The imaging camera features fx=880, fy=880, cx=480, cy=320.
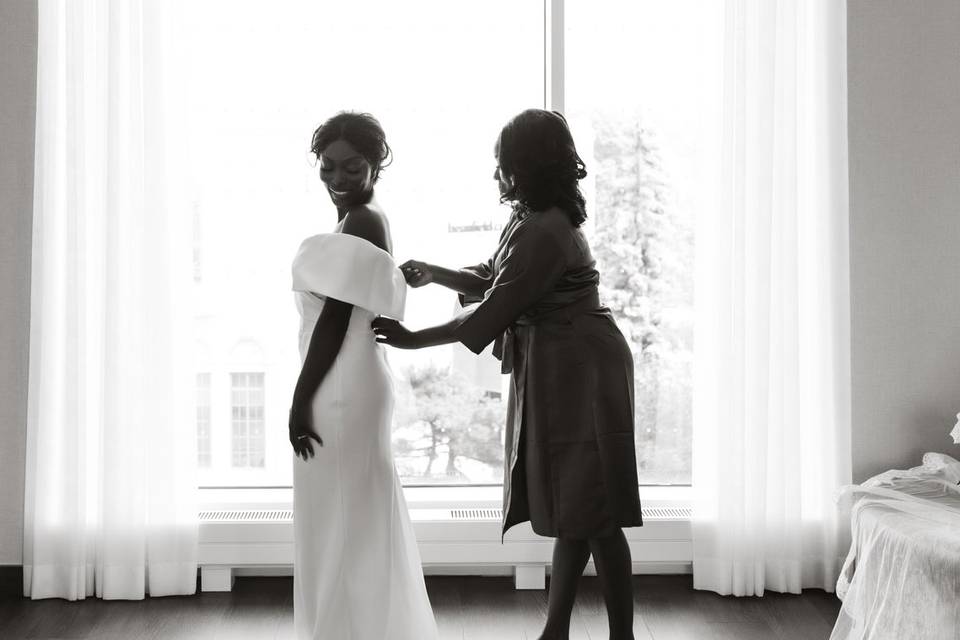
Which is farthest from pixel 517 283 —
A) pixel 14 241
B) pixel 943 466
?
pixel 14 241

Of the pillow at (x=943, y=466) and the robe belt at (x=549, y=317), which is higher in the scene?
the robe belt at (x=549, y=317)

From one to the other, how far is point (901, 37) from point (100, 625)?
318 centimetres

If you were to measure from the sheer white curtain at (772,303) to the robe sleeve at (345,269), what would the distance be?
1.35 metres

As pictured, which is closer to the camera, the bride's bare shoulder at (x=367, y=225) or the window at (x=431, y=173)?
the bride's bare shoulder at (x=367, y=225)

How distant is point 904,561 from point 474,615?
1251 millimetres

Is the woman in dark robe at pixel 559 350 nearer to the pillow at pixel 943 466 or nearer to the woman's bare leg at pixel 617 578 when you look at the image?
the woman's bare leg at pixel 617 578

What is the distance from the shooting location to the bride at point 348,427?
1991mm

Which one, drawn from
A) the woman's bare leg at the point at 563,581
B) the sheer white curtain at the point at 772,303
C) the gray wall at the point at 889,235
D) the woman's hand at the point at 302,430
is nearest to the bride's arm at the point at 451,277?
the woman's hand at the point at 302,430

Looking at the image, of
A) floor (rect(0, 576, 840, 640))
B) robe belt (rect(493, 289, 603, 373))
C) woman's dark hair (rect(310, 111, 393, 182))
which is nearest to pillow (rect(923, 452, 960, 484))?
floor (rect(0, 576, 840, 640))

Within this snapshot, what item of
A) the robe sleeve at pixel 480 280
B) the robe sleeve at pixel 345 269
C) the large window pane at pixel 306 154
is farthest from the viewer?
the large window pane at pixel 306 154

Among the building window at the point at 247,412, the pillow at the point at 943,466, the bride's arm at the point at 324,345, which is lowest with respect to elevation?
the pillow at the point at 943,466

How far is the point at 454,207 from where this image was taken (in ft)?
10.5

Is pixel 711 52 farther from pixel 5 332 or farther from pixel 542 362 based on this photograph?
pixel 5 332

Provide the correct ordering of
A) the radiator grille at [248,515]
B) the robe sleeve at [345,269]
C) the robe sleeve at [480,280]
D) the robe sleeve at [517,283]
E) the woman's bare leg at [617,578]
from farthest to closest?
the radiator grille at [248,515], the robe sleeve at [480,280], the woman's bare leg at [617,578], the robe sleeve at [517,283], the robe sleeve at [345,269]
